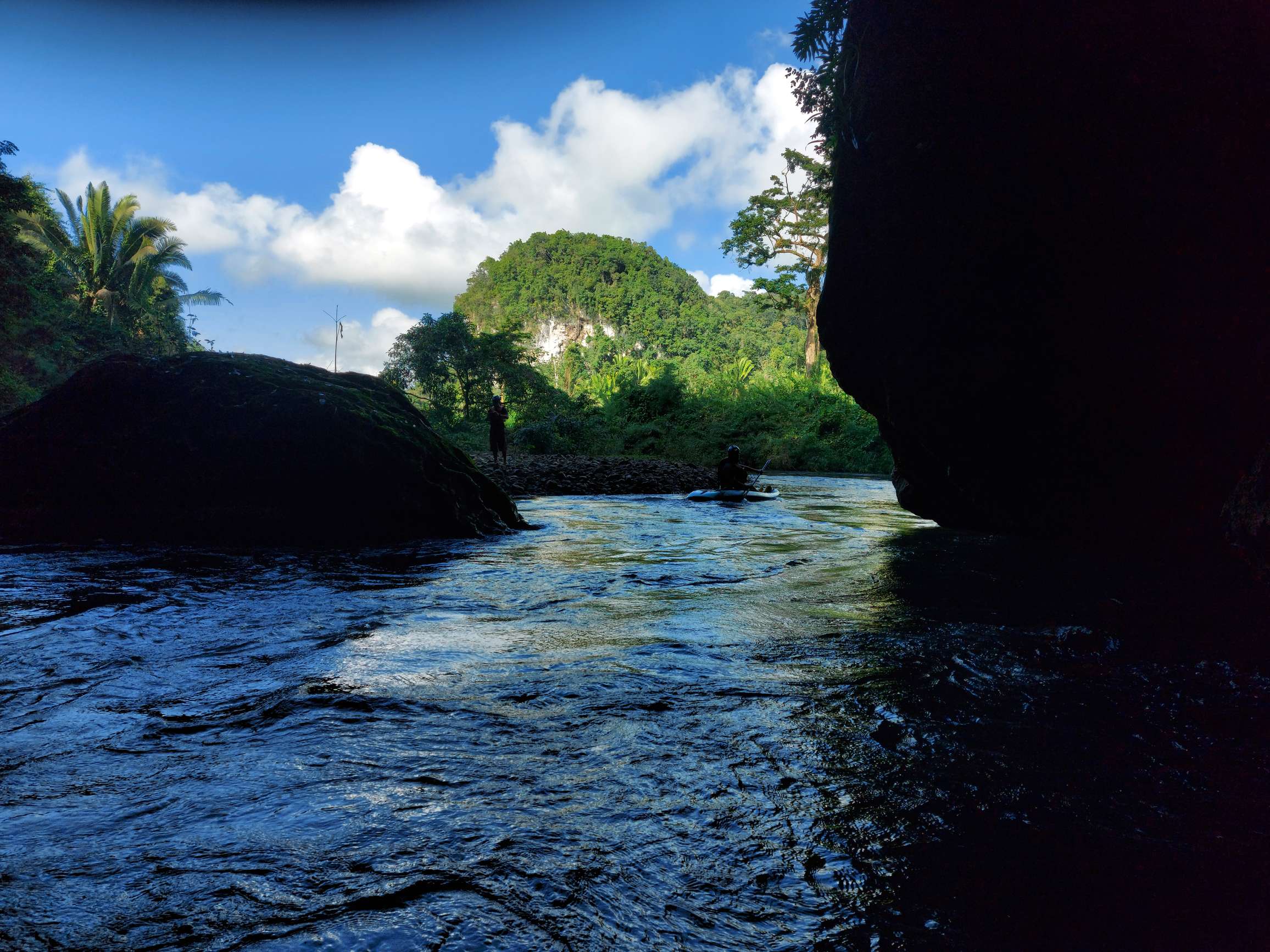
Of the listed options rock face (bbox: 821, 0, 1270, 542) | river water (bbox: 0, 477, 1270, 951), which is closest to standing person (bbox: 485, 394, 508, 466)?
rock face (bbox: 821, 0, 1270, 542)

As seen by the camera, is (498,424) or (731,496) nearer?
(731,496)

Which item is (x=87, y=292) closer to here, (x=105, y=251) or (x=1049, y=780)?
(x=105, y=251)

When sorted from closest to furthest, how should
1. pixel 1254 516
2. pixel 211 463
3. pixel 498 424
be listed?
pixel 1254 516 → pixel 211 463 → pixel 498 424

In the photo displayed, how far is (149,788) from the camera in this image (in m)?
1.90

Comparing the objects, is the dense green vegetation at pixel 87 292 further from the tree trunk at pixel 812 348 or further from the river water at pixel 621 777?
the tree trunk at pixel 812 348

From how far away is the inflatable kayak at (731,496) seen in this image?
12.1 meters

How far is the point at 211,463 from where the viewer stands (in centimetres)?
657

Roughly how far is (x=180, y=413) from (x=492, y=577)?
3749mm

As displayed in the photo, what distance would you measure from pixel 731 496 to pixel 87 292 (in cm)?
2889

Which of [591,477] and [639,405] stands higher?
[639,405]

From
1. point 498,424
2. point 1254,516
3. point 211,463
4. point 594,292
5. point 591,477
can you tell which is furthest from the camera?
point 594,292

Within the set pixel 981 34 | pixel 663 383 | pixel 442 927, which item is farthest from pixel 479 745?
→ pixel 663 383

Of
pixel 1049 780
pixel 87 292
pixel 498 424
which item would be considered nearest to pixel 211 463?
pixel 1049 780

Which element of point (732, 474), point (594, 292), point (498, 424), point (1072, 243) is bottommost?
point (732, 474)
